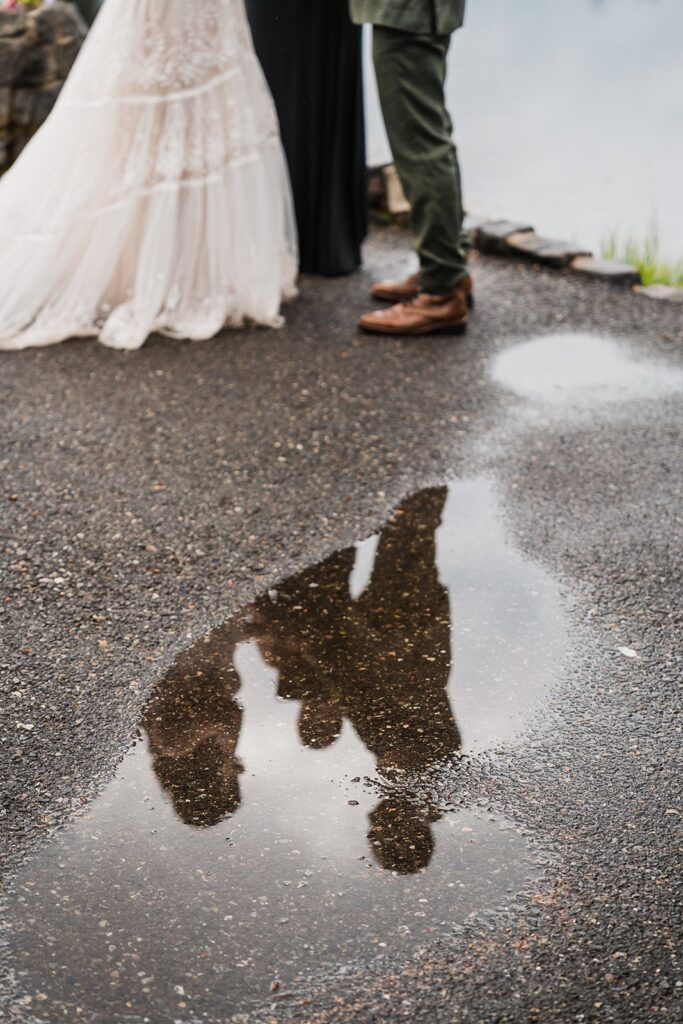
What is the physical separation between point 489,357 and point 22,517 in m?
1.78

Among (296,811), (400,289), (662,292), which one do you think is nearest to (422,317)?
(400,289)

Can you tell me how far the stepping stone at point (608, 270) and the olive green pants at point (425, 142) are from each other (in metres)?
0.83

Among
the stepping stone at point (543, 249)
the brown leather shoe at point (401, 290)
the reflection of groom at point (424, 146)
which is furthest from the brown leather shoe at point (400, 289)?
the stepping stone at point (543, 249)

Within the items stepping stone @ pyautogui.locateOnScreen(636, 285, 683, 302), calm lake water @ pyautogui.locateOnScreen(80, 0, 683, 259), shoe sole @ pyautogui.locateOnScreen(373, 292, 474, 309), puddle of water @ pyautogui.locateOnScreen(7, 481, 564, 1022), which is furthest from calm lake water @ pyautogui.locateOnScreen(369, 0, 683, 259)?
puddle of water @ pyautogui.locateOnScreen(7, 481, 564, 1022)

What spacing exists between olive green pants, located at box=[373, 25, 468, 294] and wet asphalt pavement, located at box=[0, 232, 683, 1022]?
12.0 inches

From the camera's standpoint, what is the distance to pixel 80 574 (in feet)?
9.29

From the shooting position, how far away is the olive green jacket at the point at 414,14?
3.89m

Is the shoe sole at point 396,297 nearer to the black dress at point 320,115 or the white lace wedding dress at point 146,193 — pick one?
the black dress at point 320,115

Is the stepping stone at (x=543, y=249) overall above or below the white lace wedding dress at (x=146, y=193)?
below

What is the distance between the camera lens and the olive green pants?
3996mm

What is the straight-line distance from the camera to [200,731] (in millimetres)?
2326

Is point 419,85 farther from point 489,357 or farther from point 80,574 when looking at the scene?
point 80,574

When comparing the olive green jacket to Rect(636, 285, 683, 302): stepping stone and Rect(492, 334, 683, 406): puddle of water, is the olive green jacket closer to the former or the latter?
Rect(492, 334, 683, 406): puddle of water

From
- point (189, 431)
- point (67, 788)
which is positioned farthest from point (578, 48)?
point (67, 788)
